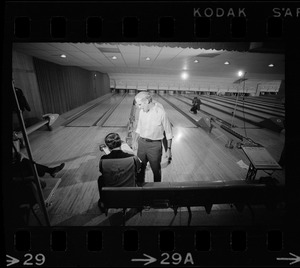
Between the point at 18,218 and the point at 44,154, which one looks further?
the point at 44,154

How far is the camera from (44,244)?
1.88 metres

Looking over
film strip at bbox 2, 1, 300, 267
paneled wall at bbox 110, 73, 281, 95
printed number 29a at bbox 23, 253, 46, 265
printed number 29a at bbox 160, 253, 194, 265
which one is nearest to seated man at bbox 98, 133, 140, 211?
film strip at bbox 2, 1, 300, 267

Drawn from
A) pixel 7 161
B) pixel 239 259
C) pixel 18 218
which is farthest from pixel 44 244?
pixel 239 259

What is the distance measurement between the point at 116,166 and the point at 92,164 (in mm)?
1735

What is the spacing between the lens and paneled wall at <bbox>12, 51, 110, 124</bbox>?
4.67m

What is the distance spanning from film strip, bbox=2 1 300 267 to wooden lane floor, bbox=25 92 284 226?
25 cm

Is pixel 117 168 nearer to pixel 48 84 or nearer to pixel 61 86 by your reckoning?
pixel 48 84

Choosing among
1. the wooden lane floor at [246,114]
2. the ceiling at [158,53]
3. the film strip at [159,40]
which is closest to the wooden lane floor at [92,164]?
the film strip at [159,40]

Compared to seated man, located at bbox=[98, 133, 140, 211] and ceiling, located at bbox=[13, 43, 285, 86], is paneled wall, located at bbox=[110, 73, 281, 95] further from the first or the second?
seated man, located at bbox=[98, 133, 140, 211]

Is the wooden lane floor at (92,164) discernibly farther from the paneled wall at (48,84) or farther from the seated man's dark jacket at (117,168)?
the paneled wall at (48,84)

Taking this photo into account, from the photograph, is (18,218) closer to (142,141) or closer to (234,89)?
(142,141)

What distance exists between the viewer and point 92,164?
3396mm

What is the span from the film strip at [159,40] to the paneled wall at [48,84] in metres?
3.44

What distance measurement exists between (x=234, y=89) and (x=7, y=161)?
58.8 ft
